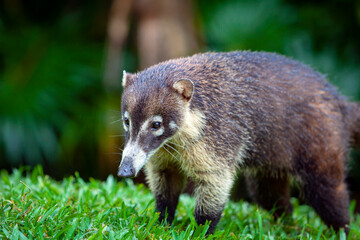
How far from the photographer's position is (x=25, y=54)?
9062mm

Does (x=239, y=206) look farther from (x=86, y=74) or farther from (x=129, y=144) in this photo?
(x=86, y=74)

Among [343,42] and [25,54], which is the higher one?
[343,42]

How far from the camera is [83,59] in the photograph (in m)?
9.20

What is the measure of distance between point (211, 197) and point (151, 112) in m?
0.98

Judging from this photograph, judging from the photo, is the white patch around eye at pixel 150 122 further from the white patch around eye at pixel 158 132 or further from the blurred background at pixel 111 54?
the blurred background at pixel 111 54

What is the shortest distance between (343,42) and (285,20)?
1097 mm

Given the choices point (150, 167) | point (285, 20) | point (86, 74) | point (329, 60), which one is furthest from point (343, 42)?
point (150, 167)

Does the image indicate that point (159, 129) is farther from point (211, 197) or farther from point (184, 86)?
point (211, 197)

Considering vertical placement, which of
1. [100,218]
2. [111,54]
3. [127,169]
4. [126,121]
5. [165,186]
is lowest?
[100,218]

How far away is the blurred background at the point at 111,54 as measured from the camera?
338 inches

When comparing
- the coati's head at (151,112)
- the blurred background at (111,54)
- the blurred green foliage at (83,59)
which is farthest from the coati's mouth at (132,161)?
the blurred green foliage at (83,59)

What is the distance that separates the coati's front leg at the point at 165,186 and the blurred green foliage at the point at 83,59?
12.4ft

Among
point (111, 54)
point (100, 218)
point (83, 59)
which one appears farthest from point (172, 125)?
point (83, 59)

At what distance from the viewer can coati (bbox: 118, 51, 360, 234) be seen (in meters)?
4.42
